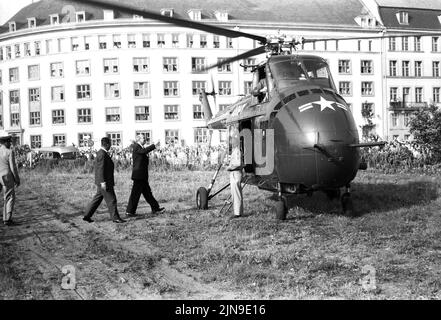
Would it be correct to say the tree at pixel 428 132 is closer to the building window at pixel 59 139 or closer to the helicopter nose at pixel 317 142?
the helicopter nose at pixel 317 142

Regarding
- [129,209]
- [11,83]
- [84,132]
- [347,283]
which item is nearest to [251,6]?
[84,132]

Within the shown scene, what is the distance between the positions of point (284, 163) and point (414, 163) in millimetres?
18345

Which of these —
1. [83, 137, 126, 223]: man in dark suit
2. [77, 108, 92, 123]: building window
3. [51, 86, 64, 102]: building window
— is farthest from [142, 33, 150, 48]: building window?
[83, 137, 126, 223]: man in dark suit

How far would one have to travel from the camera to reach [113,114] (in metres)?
64.6

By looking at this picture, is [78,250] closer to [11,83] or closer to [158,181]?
[158,181]

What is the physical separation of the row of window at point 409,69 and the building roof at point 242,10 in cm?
950

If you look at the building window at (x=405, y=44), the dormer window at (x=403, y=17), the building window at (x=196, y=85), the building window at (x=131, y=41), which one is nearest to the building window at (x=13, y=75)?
the building window at (x=131, y=41)

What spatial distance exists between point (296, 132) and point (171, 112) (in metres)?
55.4

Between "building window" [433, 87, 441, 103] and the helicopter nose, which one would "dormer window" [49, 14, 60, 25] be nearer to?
"building window" [433, 87, 441, 103]

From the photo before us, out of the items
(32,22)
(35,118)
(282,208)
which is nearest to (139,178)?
(282,208)

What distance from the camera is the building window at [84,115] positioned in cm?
6519

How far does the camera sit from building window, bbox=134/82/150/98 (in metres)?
64.5

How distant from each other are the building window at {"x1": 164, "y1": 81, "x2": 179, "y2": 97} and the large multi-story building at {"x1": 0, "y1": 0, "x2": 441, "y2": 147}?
0.13 m

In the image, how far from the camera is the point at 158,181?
23.3 metres
